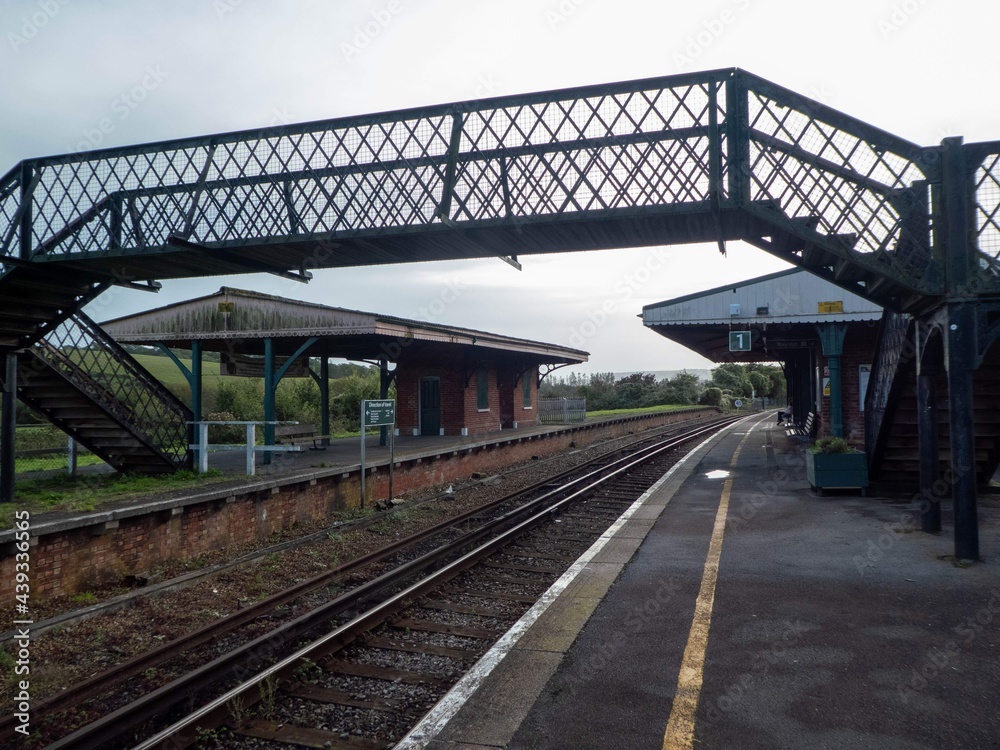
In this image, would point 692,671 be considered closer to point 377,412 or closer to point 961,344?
point 961,344

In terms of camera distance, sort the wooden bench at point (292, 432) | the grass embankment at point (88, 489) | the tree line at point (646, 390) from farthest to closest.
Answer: the tree line at point (646, 390) → the wooden bench at point (292, 432) → the grass embankment at point (88, 489)

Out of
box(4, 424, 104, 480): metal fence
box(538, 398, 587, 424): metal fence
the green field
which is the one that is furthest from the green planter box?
the green field

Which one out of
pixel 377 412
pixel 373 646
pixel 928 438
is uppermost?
pixel 377 412

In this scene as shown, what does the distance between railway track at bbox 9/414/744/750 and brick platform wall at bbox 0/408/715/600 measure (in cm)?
232

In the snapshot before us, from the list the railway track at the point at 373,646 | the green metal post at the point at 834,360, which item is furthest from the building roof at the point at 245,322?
the green metal post at the point at 834,360

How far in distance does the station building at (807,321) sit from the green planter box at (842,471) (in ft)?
15.3

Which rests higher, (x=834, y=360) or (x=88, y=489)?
(x=834, y=360)

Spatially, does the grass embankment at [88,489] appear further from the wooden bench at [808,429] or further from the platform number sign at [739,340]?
the wooden bench at [808,429]

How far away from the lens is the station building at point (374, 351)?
44.8 ft

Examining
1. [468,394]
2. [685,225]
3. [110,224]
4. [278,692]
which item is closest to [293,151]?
[110,224]

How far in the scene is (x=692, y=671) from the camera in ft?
14.4

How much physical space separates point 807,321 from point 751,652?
44.5 ft

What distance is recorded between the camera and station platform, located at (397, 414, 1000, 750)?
3.66m

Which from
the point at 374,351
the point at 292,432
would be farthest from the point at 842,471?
the point at 374,351
